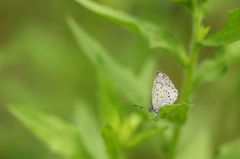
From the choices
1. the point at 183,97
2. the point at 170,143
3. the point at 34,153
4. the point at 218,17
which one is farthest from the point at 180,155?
the point at 218,17

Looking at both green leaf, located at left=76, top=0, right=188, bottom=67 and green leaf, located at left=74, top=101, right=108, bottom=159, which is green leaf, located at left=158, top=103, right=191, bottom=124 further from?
green leaf, located at left=74, top=101, right=108, bottom=159

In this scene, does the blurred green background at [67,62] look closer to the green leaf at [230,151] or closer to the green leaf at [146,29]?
the green leaf at [230,151]

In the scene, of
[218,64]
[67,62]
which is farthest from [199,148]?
[67,62]

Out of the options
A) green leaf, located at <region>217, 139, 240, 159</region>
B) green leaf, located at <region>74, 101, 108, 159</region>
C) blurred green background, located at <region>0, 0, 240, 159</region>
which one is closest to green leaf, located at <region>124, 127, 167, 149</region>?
green leaf, located at <region>74, 101, 108, 159</region>

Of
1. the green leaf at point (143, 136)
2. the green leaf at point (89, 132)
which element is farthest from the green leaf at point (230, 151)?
the green leaf at point (89, 132)

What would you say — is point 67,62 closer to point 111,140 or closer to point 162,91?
point 111,140

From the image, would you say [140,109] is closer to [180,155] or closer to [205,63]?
[205,63]

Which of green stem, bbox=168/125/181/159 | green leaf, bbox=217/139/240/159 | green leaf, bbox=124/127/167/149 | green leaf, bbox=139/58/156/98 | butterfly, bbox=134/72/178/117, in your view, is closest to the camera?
butterfly, bbox=134/72/178/117
